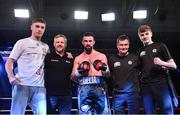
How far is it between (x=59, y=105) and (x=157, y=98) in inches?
36.7

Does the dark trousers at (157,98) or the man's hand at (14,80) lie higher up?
the man's hand at (14,80)

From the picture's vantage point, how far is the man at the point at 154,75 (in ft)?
9.43

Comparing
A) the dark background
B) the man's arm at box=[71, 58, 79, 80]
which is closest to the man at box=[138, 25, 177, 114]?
the man's arm at box=[71, 58, 79, 80]

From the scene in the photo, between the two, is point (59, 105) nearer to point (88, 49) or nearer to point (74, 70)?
point (74, 70)

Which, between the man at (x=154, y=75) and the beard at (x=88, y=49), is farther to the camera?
the beard at (x=88, y=49)

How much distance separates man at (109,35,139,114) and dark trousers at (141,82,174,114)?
10 cm

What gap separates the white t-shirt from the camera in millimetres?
2674

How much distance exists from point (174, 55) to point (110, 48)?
1.70 meters

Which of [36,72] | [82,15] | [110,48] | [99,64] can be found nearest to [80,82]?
[99,64]

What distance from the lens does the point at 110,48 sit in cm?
745

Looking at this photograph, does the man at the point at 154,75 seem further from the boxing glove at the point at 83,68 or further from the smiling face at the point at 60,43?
the smiling face at the point at 60,43

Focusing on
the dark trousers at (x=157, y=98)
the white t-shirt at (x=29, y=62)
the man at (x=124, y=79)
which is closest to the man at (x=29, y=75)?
the white t-shirt at (x=29, y=62)

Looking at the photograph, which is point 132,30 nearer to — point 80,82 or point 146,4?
point 146,4

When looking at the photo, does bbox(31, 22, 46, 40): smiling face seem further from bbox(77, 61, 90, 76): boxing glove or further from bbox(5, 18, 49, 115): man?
bbox(77, 61, 90, 76): boxing glove
